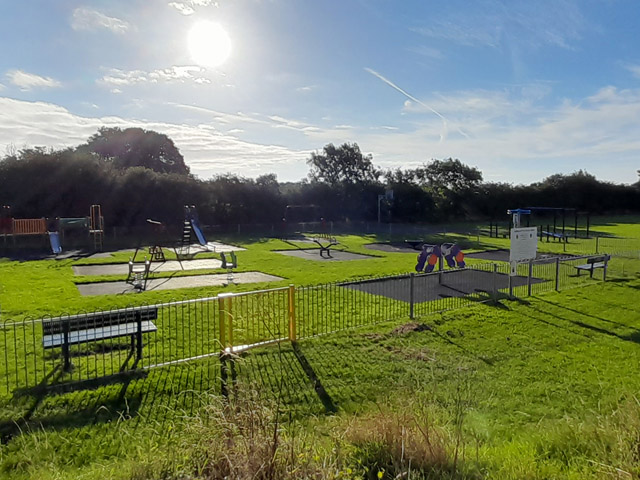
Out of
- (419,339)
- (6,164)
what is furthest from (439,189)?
(419,339)

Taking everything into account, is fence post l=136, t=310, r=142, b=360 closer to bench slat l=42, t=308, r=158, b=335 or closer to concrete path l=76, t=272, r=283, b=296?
bench slat l=42, t=308, r=158, b=335

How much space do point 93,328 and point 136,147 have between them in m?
51.9

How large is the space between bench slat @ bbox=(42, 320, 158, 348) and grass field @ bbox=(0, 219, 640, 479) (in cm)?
83

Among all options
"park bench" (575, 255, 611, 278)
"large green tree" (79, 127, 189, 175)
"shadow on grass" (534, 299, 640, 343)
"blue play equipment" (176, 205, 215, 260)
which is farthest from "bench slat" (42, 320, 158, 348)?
"large green tree" (79, 127, 189, 175)

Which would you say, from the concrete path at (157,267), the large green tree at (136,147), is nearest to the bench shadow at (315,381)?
the concrete path at (157,267)

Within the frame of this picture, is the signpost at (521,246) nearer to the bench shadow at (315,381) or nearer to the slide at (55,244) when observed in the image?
the bench shadow at (315,381)

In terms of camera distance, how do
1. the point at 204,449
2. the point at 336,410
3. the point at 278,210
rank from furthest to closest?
the point at 278,210 → the point at 336,410 → the point at 204,449

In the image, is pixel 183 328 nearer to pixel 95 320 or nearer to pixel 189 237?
pixel 95 320

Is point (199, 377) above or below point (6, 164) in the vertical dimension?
below

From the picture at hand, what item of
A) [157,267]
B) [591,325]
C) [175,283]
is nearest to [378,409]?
[591,325]

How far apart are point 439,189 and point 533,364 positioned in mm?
45762

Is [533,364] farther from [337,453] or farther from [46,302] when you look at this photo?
[46,302]

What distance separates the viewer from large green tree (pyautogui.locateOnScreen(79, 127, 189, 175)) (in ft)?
169

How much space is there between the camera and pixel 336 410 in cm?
495
